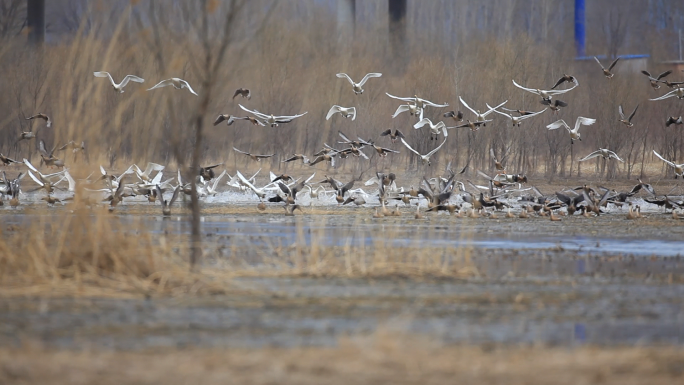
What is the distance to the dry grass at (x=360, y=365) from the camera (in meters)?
6.57

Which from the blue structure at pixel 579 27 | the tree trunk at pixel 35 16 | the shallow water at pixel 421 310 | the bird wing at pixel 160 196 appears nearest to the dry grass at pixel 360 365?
the shallow water at pixel 421 310

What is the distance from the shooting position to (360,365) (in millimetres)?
6930

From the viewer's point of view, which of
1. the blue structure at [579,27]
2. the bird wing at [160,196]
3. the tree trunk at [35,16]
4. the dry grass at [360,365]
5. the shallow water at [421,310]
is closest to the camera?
the dry grass at [360,365]

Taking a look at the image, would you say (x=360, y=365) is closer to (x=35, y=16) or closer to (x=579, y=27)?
(x=35, y=16)

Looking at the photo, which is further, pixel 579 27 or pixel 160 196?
pixel 579 27

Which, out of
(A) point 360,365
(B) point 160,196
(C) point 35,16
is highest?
(C) point 35,16

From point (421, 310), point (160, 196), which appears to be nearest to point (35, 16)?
point (160, 196)

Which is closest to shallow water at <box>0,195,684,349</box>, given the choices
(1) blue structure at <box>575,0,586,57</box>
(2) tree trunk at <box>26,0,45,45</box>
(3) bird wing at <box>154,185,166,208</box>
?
(3) bird wing at <box>154,185,166,208</box>

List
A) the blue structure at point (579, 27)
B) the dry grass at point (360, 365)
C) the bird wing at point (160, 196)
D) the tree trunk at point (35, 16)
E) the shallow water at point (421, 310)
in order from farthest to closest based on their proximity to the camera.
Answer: the blue structure at point (579, 27) < the tree trunk at point (35, 16) < the bird wing at point (160, 196) < the shallow water at point (421, 310) < the dry grass at point (360, 365)

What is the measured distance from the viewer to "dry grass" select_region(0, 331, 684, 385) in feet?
21.6

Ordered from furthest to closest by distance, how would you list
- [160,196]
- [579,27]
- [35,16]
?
[579,27] < [35,16] < [160,196]

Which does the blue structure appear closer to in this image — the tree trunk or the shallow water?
the tree trunk

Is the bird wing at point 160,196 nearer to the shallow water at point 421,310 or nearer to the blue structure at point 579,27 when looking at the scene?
the shallow water at point 421,310

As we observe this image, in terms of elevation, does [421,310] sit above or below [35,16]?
below
